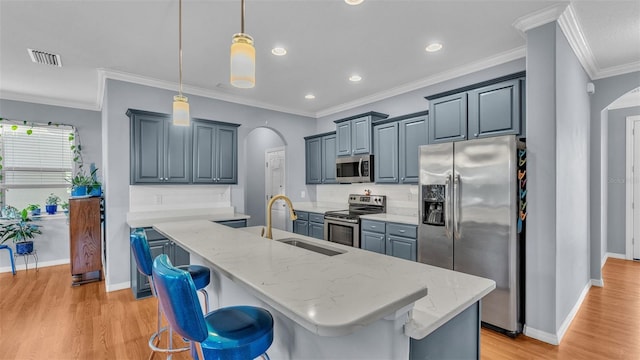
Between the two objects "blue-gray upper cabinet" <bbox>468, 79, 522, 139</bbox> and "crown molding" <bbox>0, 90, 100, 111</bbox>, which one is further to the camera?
"crown molding" <bbox>0, 90, 100, 111</bbox>

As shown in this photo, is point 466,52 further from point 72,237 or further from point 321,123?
point 72,237

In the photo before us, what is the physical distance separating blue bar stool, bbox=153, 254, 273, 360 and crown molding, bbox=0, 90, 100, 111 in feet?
18.1

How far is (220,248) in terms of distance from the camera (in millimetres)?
1725

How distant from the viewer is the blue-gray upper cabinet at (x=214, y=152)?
165 inches

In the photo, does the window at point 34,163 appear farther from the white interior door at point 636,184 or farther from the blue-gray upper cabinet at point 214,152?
the white interior door at point 636,184

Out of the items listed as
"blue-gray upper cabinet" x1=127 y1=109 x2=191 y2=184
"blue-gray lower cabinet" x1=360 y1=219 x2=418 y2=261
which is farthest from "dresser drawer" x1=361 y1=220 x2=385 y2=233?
"blue-gray upper cabinet" x1=127 y1=109 x2=191 y2=184

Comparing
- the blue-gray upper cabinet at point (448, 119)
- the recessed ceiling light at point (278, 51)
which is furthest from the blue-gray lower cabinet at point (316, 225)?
the recessed ceiling light at point (278, 51)

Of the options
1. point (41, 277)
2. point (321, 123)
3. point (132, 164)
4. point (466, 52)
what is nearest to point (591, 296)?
point (466, 52)

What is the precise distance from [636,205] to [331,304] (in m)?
6.82

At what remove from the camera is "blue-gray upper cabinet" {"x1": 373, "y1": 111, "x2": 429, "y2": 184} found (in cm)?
398

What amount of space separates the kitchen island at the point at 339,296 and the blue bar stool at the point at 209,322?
0.13 metres

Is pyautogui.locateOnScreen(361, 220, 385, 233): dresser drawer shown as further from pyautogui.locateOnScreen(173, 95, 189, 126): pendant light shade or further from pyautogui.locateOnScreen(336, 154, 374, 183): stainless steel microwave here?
pyautogui.locateOnScreen(173, 95, 189, 126): pendant light shade

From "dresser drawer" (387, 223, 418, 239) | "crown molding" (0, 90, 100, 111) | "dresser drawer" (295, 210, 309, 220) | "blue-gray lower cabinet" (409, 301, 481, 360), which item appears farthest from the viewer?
"dresser drawer" (295, 210, 309, 220)

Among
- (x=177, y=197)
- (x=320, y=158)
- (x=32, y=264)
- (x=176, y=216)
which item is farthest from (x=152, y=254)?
(x=320, y=158)
